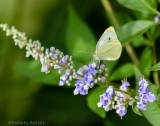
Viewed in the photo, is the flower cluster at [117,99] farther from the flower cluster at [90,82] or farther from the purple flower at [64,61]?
the purple flower at [64,61]

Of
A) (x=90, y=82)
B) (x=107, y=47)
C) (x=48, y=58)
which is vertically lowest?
(x=90, y=82)

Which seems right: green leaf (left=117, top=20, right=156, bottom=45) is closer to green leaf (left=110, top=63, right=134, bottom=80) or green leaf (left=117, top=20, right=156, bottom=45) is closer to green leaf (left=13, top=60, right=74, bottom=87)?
green leaf (left=110, top=63, right=134, bottom=80)

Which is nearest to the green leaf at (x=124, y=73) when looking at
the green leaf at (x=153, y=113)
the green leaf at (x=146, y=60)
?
the green leaf at (x=146, y=60)

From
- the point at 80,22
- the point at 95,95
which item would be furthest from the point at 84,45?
the point at 95,95

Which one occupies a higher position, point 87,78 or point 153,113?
point 87,78

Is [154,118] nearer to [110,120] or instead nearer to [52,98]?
[110,120]

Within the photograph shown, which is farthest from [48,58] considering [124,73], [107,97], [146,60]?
[146,60]

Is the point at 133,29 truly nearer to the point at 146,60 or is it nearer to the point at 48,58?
the point at 146,60
